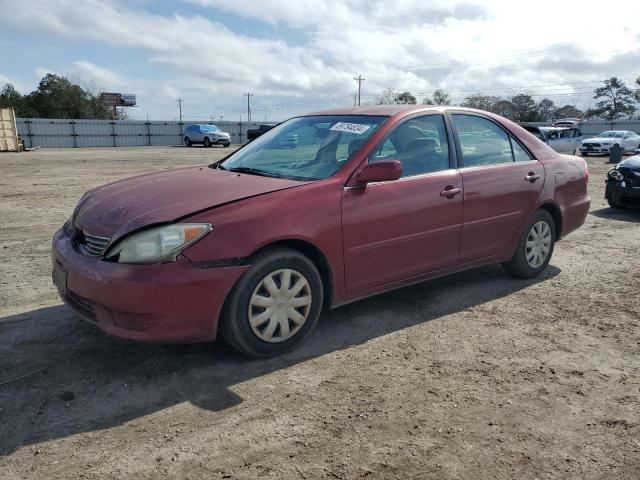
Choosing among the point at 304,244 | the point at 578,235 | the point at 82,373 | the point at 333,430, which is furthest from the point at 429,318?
the point at 578,235

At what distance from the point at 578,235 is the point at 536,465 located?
559 centimetres

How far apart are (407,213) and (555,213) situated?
7.01 feet

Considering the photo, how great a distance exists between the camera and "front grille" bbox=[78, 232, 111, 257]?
319 cm

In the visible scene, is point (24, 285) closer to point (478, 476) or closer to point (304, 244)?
point (304, 244)

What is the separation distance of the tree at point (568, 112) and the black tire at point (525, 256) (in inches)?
3195

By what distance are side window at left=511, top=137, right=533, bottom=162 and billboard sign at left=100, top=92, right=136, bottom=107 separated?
72.8 m

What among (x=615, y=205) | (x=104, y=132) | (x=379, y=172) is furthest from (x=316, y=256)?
(x=104, y=132)

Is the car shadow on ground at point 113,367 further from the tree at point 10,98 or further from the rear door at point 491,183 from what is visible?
the tree at point 10,98

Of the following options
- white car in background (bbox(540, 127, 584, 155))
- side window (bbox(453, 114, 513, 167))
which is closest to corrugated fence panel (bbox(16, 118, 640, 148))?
white car in background (bbox(540, 127, 584, 155))

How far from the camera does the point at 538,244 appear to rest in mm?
5145

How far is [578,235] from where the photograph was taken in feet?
24.0

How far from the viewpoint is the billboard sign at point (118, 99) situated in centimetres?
7296

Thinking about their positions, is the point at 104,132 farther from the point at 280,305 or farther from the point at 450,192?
the point at 280,305

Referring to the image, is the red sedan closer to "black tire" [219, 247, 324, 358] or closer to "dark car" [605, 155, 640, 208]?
"black tire" [219, 247, 324, 358]
